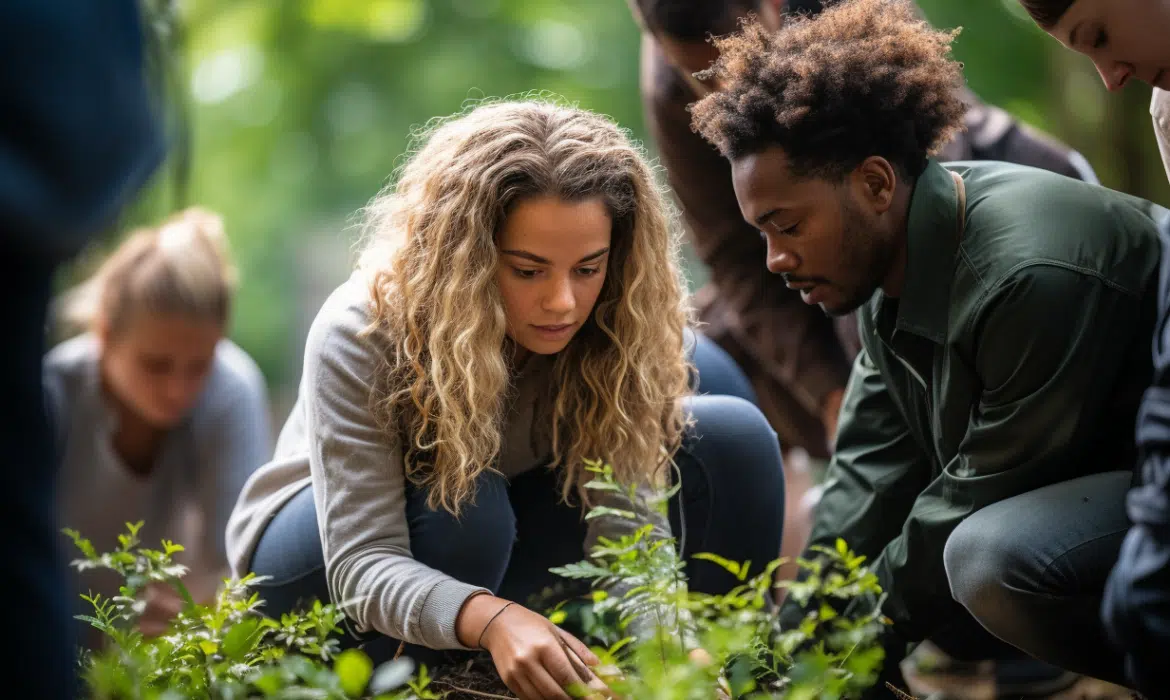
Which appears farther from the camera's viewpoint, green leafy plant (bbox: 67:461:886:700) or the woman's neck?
the woman's neck

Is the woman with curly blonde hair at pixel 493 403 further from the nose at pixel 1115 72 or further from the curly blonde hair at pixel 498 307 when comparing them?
the nose at pixel 1115 72

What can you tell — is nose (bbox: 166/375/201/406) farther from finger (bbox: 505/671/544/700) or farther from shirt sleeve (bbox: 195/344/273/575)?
finger (bbox: 505/671/544/700)

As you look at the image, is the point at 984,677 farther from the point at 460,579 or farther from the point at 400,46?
the point at 400,46

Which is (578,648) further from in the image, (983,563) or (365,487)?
(983,563)

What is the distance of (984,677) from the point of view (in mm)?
2271

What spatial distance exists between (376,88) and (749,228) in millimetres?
5186

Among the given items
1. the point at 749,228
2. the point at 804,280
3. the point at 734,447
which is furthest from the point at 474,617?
the point at 749,228

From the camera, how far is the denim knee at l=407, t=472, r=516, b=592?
1.80 metres

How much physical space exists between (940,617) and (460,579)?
73 centimetres

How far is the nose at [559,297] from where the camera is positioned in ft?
5.90

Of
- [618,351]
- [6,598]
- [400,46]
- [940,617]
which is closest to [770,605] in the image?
[940,617]

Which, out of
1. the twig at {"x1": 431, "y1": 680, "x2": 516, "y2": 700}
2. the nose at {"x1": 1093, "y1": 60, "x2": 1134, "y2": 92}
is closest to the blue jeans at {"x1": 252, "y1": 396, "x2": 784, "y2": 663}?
the twig at {"x1": 431, "y1": 680, "x2": 516, "y2": 700}

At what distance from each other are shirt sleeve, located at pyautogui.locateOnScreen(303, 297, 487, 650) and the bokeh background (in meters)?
3.43

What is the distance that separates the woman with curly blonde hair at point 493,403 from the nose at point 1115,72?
26.1 inches
